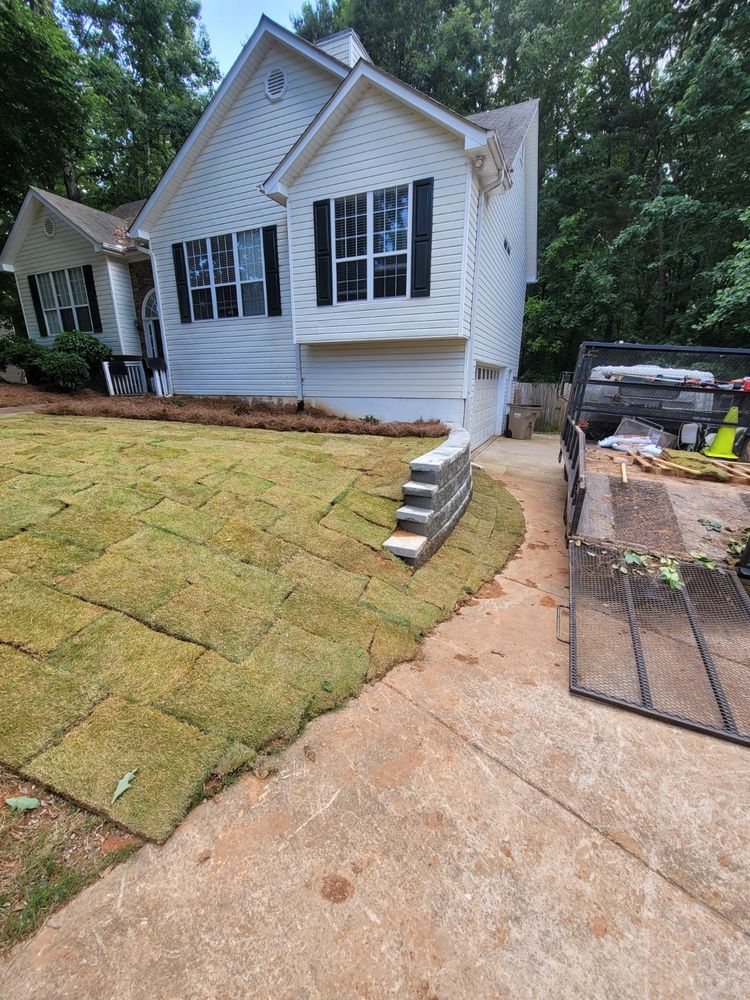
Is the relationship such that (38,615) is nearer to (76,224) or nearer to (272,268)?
(272,268)

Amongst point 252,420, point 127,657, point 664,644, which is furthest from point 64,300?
point 664,644

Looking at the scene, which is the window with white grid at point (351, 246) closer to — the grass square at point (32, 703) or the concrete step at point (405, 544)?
the concrete step at point (405, 544)

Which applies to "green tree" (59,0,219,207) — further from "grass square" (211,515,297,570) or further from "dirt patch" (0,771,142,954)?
"dirt patch" (0,771,142,954)

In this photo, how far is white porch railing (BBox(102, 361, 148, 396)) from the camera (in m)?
10.6

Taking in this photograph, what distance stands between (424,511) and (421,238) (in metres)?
5.63

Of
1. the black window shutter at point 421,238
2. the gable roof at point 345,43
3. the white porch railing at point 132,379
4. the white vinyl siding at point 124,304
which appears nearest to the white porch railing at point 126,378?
the white porch railing at point 132,379

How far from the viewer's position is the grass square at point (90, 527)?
3.00m

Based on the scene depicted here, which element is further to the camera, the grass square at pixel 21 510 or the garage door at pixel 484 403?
the garage door at pixel 484 403

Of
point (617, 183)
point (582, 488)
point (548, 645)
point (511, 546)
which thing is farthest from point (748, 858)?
point (617, 183)

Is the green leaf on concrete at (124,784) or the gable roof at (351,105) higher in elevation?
the gable roof at (351,105)

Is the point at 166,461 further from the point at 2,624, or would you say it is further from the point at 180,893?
the point at 180,893

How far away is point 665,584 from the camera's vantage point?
3.43m

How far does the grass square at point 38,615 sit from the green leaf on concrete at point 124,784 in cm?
88

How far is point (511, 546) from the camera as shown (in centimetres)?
465
